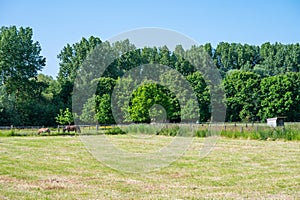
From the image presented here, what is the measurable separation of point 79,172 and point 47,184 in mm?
1900

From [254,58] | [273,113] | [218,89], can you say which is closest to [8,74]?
[218,89]

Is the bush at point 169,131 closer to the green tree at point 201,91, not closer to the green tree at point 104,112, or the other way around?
the green tree at point 104,112

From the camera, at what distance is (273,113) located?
5409 cm

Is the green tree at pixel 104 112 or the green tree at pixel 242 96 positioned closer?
the green tree at pixel 104 112

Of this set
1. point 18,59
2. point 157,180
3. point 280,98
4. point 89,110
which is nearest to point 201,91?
point 280,98

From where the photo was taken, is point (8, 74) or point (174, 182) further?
point (8, 74)


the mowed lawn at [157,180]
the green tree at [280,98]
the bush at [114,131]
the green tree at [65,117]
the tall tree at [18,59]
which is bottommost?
the mowed lawn at [157,180]

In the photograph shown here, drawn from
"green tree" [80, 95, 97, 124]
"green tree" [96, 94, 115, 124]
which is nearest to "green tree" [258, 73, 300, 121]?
"green tree" [96, 94, 115, 124]

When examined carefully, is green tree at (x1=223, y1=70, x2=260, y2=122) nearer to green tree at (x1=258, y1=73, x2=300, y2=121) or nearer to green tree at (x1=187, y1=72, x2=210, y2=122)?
green tree at (x1=258, y1=73, x2=300, y2=121)

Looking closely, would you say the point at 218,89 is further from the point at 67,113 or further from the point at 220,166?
the point at 220,166

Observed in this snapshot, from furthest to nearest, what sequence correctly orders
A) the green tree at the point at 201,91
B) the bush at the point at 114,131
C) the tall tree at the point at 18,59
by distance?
1. the tall tree at the point at 18,59
2. the green tree at the point at 201,91
3. the bush at the point at 114,131

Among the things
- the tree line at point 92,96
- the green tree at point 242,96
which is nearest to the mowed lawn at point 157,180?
the tree line at point 92,96

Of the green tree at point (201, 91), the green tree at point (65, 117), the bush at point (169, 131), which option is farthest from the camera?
the green tree at point (201, 91)

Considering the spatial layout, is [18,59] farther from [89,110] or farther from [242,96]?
[242,96]
